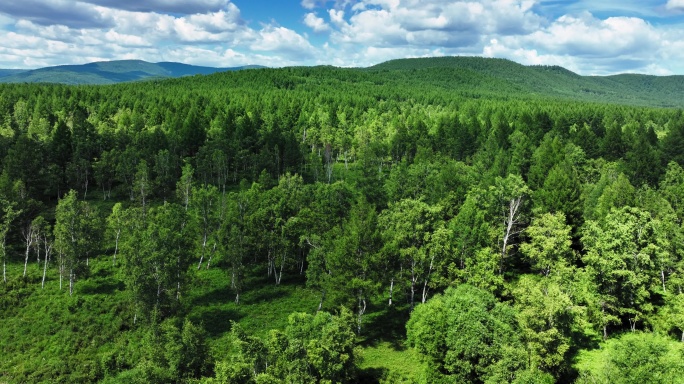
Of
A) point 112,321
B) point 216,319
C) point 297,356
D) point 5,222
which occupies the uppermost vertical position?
point 5,222

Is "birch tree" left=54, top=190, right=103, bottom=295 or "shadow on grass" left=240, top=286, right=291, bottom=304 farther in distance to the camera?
"shadow on grass" left=240, top=286, right=291, bottom=304

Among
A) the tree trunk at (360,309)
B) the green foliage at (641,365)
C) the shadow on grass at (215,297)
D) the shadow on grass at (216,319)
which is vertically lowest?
the shadow on grass at (216,319)

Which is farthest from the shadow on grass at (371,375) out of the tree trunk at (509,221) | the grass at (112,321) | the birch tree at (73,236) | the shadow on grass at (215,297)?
the birch tree at (73,236)

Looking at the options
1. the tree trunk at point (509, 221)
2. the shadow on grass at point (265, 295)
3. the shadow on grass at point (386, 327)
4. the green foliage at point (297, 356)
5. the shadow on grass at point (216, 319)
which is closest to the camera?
the green foliage at point (297, 356)

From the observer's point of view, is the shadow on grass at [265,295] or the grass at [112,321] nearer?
the grass at [112,321]

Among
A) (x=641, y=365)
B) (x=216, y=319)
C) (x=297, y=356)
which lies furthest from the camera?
(x=216, y=319)

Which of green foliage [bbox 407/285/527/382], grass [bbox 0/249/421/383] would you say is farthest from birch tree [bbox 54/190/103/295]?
green foliage [bbox 407/285/527/382]

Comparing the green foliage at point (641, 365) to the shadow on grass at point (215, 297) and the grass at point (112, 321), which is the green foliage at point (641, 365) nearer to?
the grass at point (112, 321)

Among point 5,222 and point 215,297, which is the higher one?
point 5,222

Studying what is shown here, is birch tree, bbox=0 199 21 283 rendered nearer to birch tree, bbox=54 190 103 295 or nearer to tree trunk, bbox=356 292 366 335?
birch tree, bbox=54 190 103 295

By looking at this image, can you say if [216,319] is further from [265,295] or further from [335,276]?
[335,276]

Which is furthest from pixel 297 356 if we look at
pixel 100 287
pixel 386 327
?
pixel 100 287

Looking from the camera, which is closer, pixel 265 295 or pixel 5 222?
pixel 5 222
